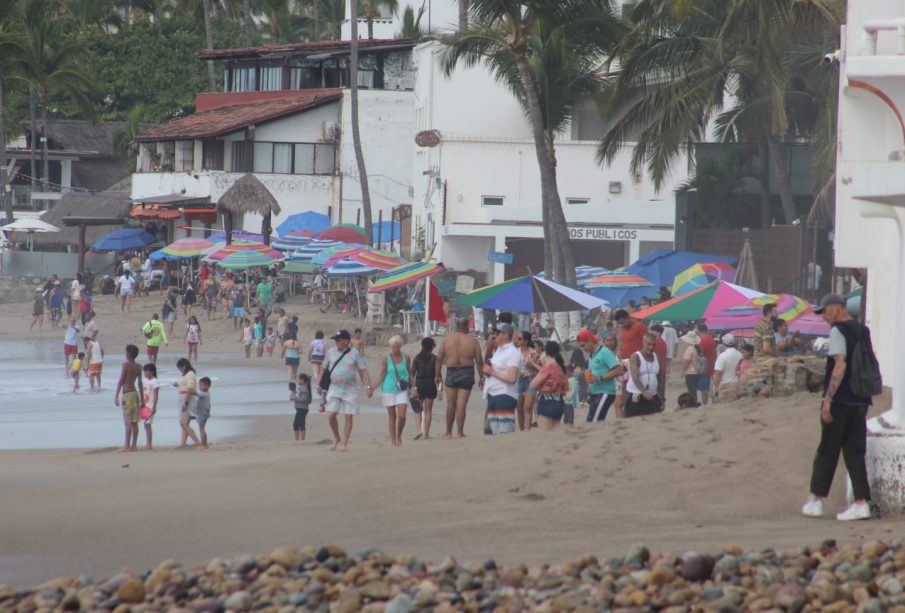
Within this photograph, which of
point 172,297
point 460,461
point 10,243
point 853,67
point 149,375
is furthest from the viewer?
point 10,243

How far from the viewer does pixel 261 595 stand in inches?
273

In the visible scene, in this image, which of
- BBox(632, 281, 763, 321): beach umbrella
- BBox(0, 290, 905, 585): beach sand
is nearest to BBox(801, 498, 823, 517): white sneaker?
BBox(0, 290, 905, 585): beach sand

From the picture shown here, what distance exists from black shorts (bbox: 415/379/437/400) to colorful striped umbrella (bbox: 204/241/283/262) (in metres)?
21.8

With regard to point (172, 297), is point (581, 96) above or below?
above

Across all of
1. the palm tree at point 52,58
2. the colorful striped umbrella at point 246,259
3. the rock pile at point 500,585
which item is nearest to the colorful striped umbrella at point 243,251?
the colorful striped umbrella at point 246,259

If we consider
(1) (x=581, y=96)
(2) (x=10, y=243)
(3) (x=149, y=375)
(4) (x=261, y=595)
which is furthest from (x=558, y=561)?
(2) (x=10, y=243)

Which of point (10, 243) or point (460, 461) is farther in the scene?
point (10, 243)

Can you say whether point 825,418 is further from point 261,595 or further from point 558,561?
point 261,595

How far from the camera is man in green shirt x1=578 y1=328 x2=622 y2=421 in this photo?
1350cm

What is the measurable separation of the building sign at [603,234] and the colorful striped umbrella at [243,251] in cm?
840

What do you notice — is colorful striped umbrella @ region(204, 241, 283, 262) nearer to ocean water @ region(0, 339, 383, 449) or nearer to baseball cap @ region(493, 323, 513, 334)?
ocean water @ region(0, 339, 383, 449)

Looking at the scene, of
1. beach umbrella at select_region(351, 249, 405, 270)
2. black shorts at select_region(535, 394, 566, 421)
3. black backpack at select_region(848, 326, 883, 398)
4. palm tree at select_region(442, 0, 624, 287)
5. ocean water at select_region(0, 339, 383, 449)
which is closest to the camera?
black backpack at select_region(848, 326, 883, 398)

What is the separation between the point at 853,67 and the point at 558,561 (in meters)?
4.14

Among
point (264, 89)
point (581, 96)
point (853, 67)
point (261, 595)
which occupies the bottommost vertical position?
point (261, 595)
